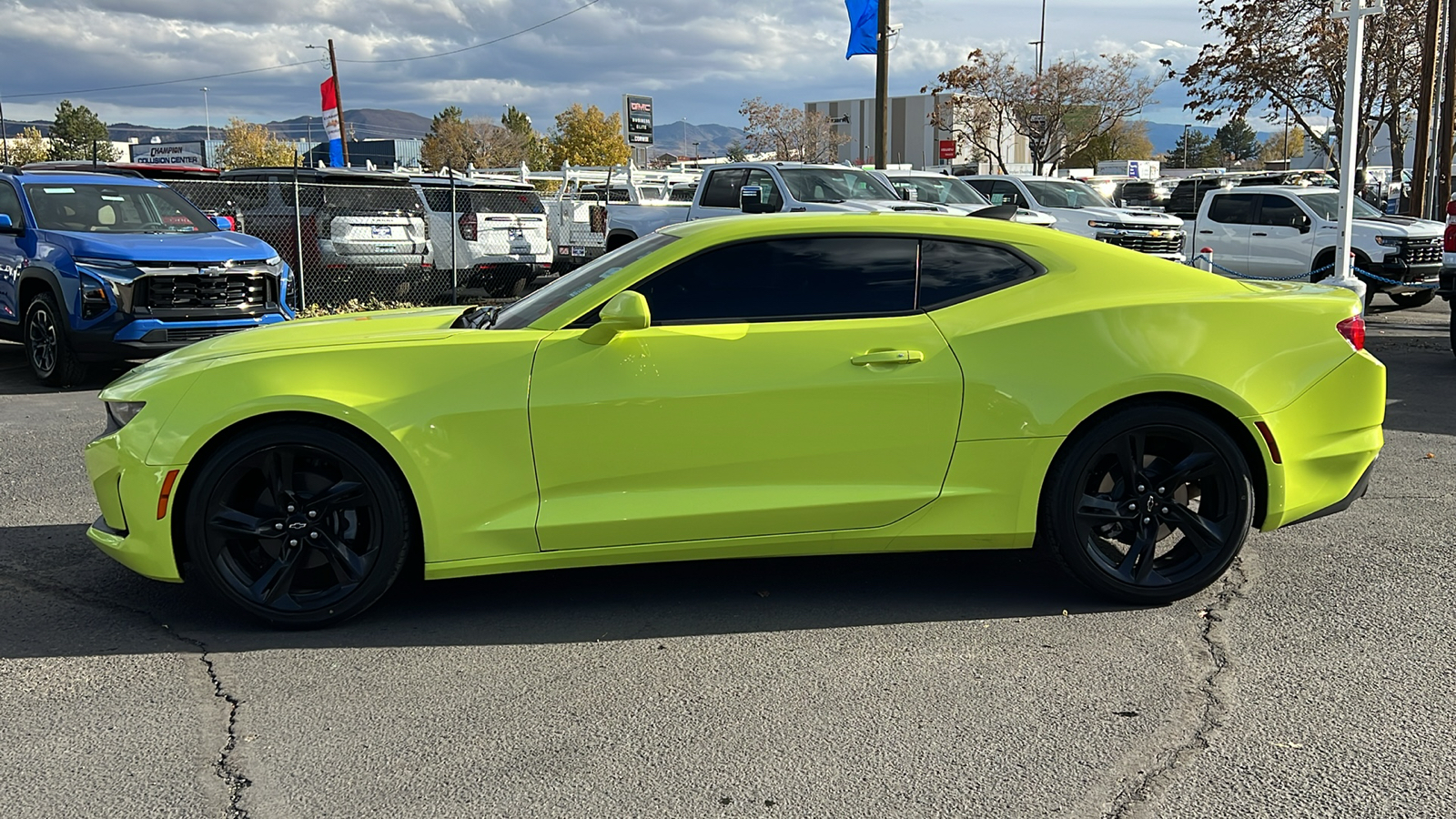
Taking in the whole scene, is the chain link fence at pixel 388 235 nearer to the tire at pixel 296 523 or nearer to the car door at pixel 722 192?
the car door at pixel 722 192

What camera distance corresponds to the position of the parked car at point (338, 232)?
1466 centimetres

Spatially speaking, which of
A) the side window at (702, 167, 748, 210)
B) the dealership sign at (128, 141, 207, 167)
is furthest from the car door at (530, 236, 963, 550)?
the dealership sign at (128, 141, 207, 167)

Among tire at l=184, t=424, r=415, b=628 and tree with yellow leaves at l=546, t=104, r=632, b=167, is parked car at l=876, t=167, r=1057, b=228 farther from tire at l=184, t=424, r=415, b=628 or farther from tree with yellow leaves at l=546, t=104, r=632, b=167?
tree with yellow leaves at l=546, t=104, r=632, b=167

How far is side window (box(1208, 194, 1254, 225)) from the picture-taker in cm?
1745

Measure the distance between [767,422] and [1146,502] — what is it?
1475 millimetres

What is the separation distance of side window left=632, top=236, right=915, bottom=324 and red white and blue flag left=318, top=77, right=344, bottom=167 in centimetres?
2953

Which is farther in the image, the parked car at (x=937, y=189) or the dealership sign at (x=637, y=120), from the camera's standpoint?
the dealership sign at (x=637, y=120)

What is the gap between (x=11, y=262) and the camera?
35.1 ft

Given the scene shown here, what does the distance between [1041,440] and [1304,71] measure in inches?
1261

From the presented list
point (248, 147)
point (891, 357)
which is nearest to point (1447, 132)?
point (891, 357)

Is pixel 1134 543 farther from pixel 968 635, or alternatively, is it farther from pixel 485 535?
pixel 485 535

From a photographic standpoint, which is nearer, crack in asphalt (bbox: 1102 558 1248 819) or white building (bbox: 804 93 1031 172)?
crack in asphalt (bbox: 1102 558 1248 819)

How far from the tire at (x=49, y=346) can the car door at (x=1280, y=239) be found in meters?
14.9

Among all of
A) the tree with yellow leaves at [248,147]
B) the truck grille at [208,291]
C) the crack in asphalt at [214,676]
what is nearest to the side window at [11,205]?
the truck grille at [208,291]
